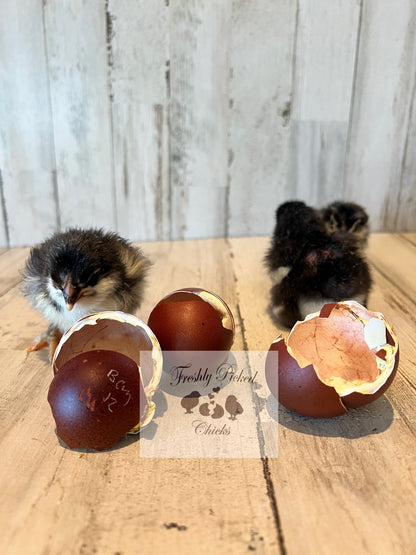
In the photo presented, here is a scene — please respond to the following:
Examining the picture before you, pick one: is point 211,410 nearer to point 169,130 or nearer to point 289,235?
point 289,235

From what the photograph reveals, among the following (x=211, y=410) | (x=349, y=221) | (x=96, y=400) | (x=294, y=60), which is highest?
(x=294, y=60)

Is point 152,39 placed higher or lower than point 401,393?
higher

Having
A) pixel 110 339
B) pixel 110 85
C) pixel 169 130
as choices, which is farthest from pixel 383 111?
pixel 110 339

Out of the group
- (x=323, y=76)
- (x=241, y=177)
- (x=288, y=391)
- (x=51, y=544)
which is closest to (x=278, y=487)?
(x=288, y=391)

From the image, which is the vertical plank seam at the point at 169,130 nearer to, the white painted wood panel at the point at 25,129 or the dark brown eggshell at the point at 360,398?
the white painted wood panel at the point at 25,129

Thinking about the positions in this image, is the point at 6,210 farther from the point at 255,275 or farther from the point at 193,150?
the point at 255,275

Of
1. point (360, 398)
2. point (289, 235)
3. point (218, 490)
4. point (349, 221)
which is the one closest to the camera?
point (218, 490)

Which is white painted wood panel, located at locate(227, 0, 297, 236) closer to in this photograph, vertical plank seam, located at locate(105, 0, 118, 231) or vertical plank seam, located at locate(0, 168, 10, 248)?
vertical plank seam, located at locate(105, 0, 118, 231)

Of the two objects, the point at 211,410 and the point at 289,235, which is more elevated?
the point at 289,235
